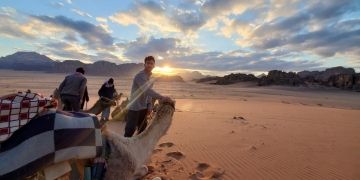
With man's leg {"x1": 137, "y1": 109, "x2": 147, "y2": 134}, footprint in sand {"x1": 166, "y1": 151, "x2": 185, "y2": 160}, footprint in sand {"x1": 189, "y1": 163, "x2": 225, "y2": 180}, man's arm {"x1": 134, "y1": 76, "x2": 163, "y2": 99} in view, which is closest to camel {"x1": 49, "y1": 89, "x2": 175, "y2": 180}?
man's arm {"x1": 134, "y1": 76, "x2": 163, "y2": 99}

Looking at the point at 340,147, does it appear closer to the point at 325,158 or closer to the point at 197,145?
the point at 325,158

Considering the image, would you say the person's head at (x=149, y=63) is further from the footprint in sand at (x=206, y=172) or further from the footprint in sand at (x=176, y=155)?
the footprint in sand at (x=176, y=155)

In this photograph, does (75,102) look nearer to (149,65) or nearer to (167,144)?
(167,144)

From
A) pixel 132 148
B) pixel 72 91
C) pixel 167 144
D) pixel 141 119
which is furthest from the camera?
pixel 167 144

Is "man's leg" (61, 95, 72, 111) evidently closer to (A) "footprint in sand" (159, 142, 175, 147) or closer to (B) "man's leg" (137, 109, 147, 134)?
(B) "man's leg" (137, 109, 147, 134)

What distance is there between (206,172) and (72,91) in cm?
360

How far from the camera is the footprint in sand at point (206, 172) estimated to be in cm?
617

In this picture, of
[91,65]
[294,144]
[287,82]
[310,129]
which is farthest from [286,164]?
[91,65]

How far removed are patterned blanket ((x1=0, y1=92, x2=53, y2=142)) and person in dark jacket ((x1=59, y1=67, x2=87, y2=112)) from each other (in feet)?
17.4

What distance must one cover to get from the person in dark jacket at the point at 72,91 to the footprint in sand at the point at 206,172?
3204 millimetres

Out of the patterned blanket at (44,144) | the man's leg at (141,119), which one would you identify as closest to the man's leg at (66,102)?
the man's leg at (141,119)

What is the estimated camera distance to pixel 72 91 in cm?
802

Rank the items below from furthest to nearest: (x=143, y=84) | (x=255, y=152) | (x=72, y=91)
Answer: (x=255, y=152)
(x=72, y=91)
(x=143, y=84)

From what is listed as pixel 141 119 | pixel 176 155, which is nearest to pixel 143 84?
pixel 141 119
